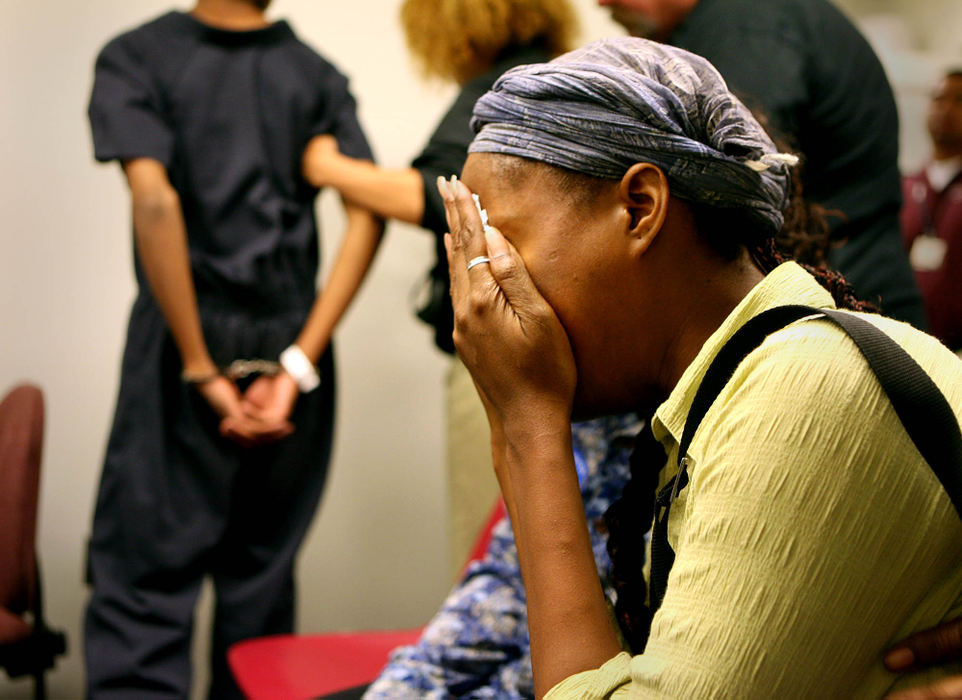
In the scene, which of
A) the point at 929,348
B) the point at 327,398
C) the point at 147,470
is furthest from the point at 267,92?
the point at 929,348

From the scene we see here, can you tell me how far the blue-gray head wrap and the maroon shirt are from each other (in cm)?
176

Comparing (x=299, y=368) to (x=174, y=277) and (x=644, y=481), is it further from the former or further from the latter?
(x=644, y=481)

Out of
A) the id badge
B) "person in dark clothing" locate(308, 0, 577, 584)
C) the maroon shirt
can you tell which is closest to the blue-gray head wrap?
"person in dark clothing" locate(308, 0, 577, 584)

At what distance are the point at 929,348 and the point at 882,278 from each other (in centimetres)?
83

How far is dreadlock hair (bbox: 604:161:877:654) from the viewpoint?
906 mm

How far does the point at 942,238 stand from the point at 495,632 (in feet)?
6.82

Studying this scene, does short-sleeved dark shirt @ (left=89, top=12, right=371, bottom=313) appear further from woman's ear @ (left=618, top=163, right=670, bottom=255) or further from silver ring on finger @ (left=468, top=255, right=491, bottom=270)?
woman's ear @ (left=618, top=163, right=670, bottom=255)

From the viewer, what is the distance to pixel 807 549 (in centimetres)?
69

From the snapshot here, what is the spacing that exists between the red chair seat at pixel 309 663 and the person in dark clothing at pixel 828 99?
0.95 m

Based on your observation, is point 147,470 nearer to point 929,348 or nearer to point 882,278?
point 882,278

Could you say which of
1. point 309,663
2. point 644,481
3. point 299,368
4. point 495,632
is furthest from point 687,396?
point 299,368

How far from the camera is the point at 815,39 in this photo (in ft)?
4.97

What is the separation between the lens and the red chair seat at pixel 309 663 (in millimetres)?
1557

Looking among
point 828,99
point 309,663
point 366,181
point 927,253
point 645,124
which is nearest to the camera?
point 645,124
